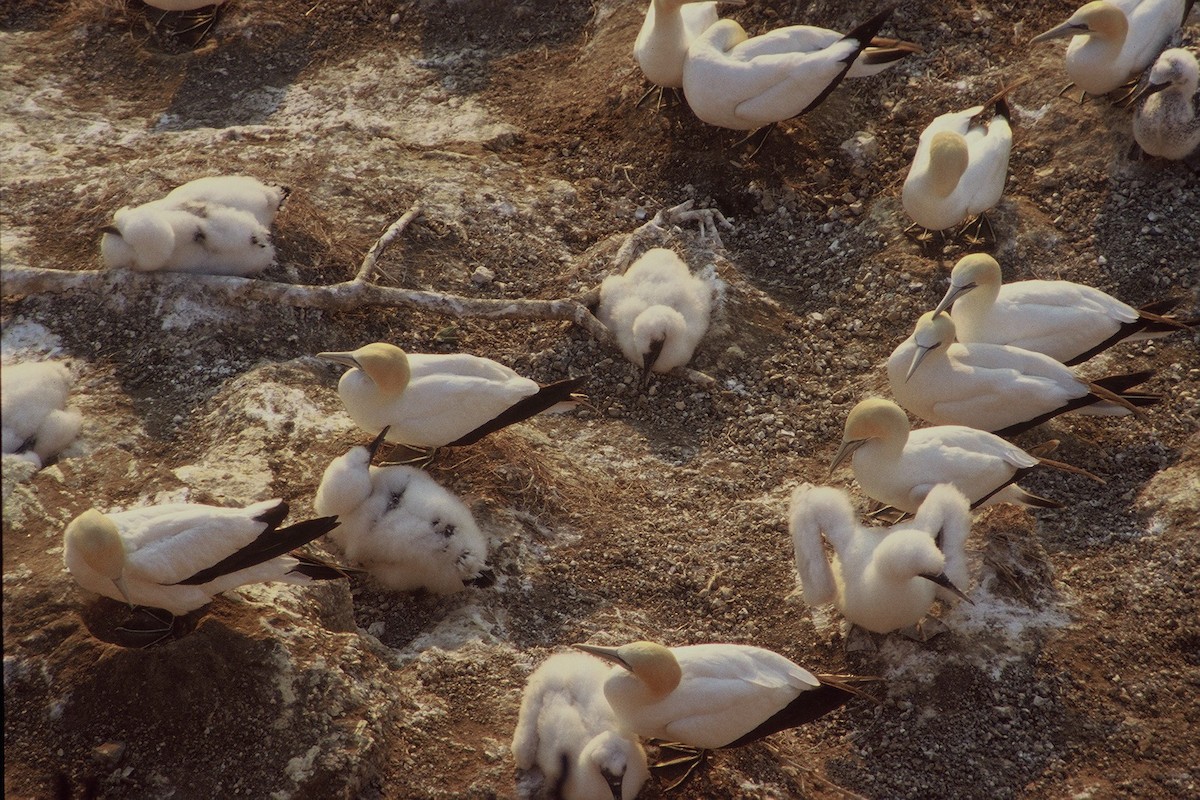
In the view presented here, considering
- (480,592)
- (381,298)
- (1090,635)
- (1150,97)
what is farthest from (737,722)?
(1150,97)

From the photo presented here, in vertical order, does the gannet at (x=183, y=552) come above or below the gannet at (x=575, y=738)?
above

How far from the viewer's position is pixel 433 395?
498 cm

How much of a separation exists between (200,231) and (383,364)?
1609 mm

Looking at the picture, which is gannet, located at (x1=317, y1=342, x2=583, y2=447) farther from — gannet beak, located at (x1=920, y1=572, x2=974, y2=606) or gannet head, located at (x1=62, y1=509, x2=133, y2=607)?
gannet beak, located at (x1=920, y1=572, x2=974, y2=606)

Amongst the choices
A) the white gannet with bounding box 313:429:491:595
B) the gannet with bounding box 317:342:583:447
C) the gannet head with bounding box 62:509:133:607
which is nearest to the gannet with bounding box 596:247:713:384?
the gannet with bounding box 317:342:583:447

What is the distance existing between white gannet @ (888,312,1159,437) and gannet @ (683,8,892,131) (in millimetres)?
1988

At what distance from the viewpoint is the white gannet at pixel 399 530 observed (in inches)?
180

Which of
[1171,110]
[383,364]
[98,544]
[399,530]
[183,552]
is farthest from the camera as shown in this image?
[1171,110]

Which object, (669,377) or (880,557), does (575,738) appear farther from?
(669,377)

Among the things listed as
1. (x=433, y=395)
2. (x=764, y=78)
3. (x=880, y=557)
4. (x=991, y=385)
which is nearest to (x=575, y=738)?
(x=880, y=557)

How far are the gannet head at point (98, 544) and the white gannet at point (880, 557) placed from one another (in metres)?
2.70

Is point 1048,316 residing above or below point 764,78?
below

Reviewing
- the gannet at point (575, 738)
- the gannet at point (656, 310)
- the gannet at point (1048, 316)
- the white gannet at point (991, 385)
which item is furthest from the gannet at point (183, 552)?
the gannet at point (1048, 316)

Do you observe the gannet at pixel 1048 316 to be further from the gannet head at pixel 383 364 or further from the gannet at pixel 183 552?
the gannet at pixel 183 552
